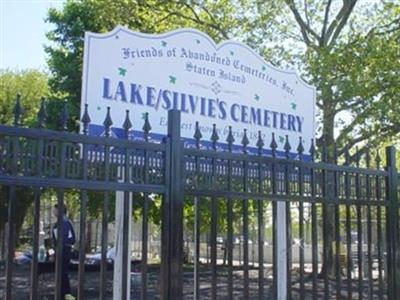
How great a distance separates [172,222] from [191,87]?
2068 millimetres

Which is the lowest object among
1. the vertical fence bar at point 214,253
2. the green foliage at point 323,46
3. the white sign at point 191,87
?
the vertical fence bar at point 214,253

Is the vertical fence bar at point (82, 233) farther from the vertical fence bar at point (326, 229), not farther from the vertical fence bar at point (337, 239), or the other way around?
the vertical fence bar at point (337, 239)

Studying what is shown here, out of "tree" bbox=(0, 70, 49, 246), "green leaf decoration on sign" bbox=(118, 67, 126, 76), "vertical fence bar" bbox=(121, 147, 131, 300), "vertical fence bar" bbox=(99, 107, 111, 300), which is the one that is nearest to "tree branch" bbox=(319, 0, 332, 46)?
"green leaf decoration on sign" bbox=(118, 67, 126, 76)

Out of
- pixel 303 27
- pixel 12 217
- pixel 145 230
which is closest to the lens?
pixel 12 217

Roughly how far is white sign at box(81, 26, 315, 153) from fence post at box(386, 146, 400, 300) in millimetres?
1241

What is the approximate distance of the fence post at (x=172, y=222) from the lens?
437cm

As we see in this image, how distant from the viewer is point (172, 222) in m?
4.41

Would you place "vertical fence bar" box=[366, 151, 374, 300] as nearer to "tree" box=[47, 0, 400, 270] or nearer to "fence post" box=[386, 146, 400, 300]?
"fence post" box=[386, 146, 400, 300]

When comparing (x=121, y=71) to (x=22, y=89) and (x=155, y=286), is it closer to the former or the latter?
(x=155, y=286)

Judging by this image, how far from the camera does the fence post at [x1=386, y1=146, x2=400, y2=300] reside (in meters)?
6.09

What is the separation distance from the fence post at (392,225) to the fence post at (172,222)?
2622mm

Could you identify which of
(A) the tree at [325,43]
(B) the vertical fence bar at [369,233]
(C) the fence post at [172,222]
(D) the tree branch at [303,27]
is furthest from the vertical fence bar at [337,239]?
(D) the tree branch at [303,27]

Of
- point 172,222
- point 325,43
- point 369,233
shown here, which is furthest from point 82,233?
point 325,43

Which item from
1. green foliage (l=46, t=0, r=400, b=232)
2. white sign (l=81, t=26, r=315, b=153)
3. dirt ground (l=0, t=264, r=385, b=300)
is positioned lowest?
dirt ground (l=0, t=264, r=385, b=300)
